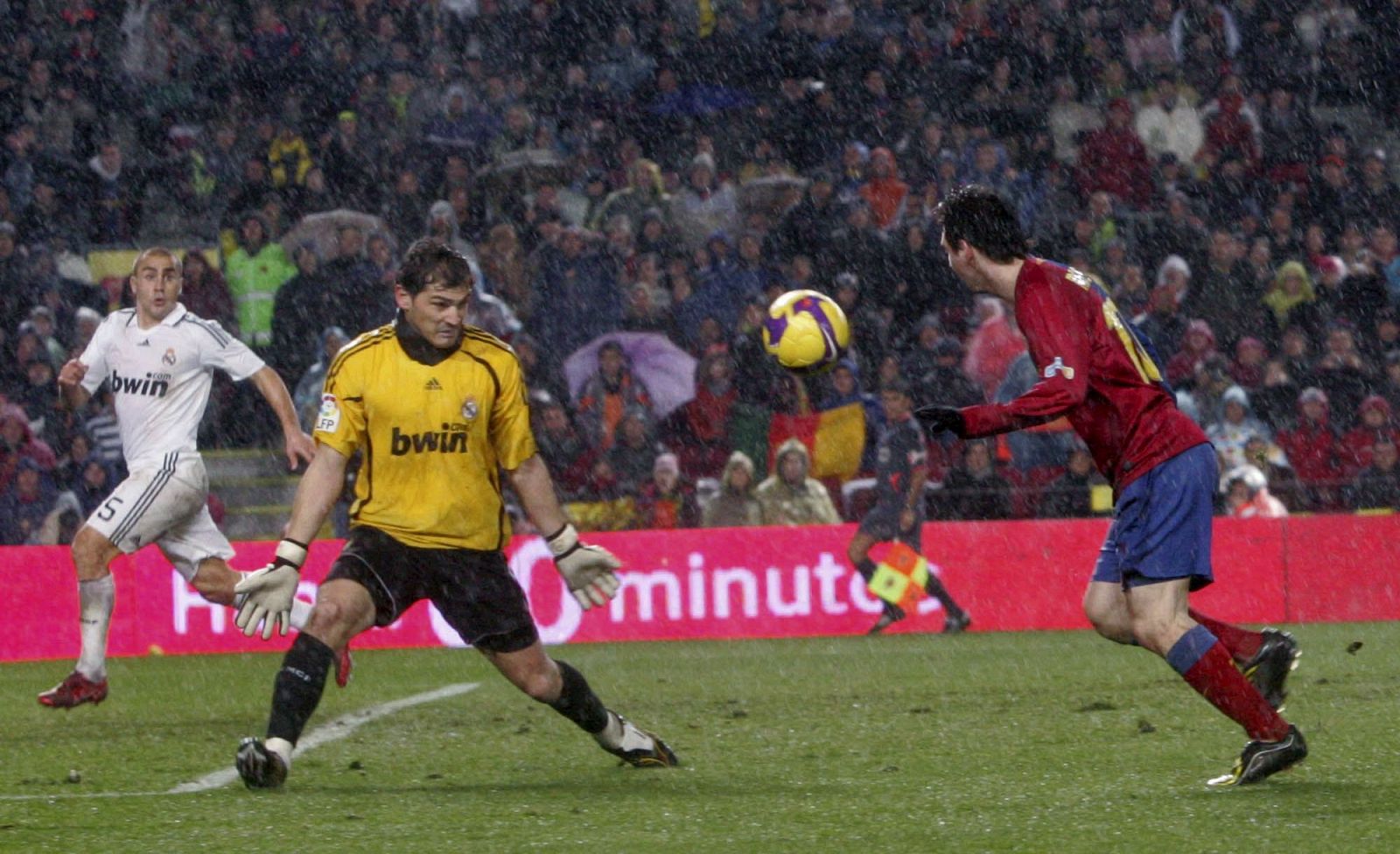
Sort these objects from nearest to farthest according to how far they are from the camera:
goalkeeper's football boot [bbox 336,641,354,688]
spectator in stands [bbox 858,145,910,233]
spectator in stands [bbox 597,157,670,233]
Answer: goalkeeper's football boot [bbox 336,641,354,688] → spectator in stands [bbox 858,145,910,233] → spectator in stands [bbox 597,157,670,233]

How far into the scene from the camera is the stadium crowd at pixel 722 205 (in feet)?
52.5

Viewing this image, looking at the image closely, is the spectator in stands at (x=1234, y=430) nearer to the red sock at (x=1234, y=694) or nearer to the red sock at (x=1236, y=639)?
the red sock at (x=1236, y=639)

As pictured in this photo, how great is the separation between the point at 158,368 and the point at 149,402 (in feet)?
0.59

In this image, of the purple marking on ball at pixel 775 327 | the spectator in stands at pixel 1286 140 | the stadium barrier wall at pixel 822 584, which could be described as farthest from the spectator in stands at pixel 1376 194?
the purple marking on ball at pixel 775 327

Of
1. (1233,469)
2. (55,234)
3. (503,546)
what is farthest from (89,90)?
(503,546)

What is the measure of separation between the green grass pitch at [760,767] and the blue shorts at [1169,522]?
70 cm

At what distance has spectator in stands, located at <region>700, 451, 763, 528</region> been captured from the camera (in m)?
15.4

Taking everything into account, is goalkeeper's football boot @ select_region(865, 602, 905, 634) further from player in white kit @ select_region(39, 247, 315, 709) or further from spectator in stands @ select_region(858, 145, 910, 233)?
player in white kit @ select_region(39, 247, 315, 709)

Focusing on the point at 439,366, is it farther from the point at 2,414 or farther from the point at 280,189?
the point at 280,189

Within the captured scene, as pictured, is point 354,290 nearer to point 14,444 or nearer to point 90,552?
point 14,444

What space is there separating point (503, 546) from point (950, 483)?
895cm

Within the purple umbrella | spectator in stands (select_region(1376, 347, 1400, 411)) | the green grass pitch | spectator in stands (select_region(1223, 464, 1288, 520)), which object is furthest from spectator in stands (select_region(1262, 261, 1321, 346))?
the green grass pitch

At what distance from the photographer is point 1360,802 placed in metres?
6.07

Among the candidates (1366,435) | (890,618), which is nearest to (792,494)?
(890,618)
